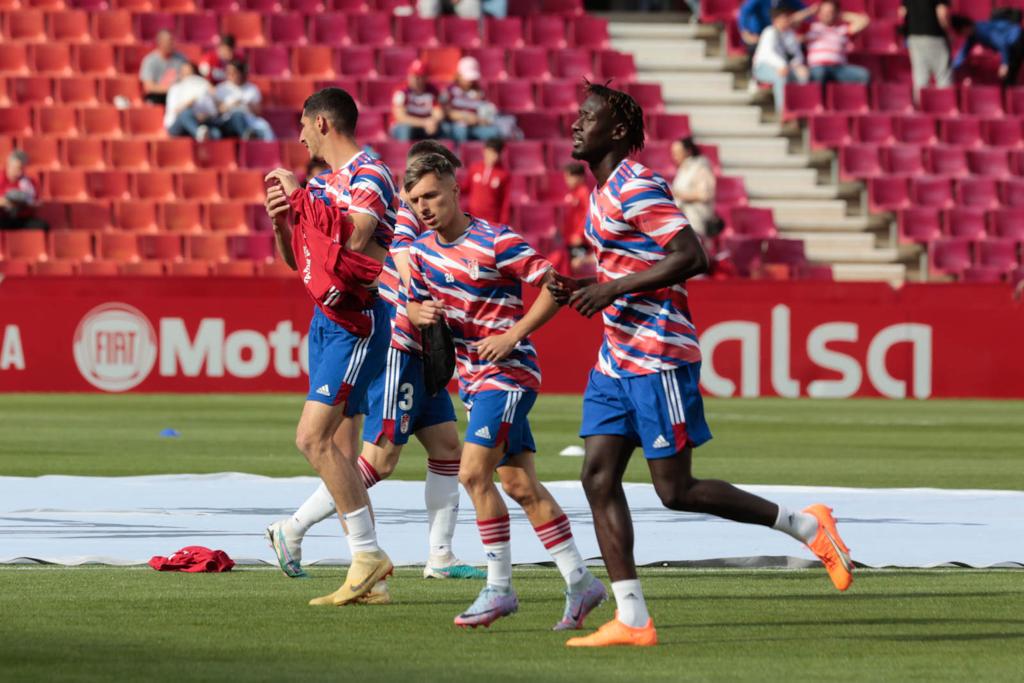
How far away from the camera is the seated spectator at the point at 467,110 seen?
2658 cm

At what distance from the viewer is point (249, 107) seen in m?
26.5

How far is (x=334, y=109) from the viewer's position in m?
8.72

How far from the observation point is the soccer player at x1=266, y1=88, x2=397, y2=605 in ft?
27.4

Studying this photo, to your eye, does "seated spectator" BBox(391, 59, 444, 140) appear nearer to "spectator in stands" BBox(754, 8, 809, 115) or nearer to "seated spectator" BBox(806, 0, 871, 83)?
"spectator in stands" BBox(754, 8, 809, 115)

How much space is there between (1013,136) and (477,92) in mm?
8188

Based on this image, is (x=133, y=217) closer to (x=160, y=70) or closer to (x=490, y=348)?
(x=160, y=70)

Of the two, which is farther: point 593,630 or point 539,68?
point 539,68

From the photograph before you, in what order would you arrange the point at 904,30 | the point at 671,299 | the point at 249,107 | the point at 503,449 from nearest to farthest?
the point at 671,299
the point at 503,449
the point at 249,107
the point at 904,30

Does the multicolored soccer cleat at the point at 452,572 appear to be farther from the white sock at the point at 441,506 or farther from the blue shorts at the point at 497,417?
the blue shorts at the point at 497,417

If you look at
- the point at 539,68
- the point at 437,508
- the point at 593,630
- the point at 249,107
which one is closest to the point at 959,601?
the point at 593,630

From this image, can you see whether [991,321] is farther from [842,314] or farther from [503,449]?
[503,449]

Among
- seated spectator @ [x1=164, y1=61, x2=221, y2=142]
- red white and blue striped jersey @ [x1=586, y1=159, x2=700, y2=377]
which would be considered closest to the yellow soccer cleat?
red white and blue striped jersey @ [x1=586, y1=159, x2=700, y2=377]

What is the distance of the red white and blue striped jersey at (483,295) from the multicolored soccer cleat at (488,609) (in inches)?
32.1

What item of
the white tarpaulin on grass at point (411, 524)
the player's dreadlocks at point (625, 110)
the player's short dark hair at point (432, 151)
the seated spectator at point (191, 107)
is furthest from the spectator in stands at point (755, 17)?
the player's dreadlocks at point (625, 110)
